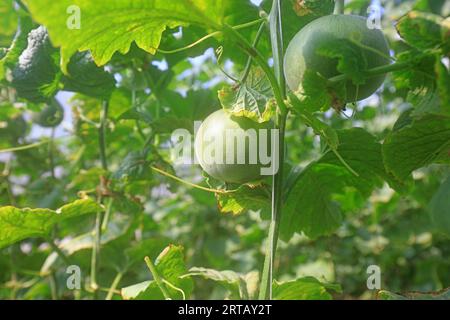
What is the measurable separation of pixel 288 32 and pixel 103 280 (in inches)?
42.9

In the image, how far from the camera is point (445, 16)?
777 millimetres

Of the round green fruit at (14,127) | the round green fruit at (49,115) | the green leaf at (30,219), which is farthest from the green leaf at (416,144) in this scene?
the round green fruit at (14,127)

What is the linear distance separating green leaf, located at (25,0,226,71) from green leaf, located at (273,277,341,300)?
1.84 ft

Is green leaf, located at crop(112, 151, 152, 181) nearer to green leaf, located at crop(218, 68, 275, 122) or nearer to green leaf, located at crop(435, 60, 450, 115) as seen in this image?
green leaf, located at crop(218, 68, 275, 122)

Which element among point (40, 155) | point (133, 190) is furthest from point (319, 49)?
point (40, 155)

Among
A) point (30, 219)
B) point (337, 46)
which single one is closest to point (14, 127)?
point (30, 219)

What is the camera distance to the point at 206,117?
57.7 inches

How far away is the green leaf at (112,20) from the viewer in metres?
0.73

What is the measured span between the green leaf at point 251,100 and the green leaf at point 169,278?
302 millimetres

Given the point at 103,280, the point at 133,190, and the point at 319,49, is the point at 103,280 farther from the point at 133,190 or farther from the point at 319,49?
the point at 319,49

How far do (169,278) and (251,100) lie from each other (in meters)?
0.40

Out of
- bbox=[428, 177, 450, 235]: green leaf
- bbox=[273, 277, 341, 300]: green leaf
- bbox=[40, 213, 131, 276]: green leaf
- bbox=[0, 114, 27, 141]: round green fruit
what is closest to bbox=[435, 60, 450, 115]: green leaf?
bbox=[428, 177, 450, 235]: green leaf

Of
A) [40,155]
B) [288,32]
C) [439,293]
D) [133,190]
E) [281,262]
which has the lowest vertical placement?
[281,262]

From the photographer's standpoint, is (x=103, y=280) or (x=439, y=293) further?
(x=103, y=280)
